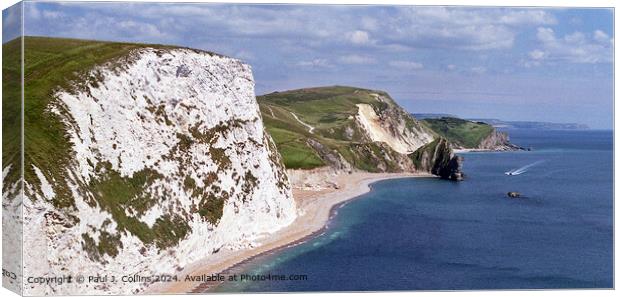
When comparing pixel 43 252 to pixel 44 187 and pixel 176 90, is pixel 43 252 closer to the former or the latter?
pixel 44 187

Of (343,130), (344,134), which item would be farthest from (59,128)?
(343,130)

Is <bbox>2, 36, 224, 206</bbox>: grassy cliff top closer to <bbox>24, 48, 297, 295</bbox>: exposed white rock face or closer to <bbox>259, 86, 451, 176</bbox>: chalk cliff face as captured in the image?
<bbox>24, 48, 297, 295</bbox>: exposed white rock face

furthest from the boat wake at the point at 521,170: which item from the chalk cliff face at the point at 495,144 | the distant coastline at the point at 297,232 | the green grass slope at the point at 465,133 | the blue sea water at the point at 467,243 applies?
the chalk cliff face at the point at 495,144

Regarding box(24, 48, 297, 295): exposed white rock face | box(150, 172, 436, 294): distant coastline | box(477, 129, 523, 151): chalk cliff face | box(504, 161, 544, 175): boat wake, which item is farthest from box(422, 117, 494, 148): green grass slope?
box(24, 48, 297, 295): exposed white rock face

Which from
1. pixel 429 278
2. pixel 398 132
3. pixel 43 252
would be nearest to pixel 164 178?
pixel 43 252

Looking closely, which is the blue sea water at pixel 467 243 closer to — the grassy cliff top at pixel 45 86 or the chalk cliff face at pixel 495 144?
the grassy cliff top at pixel 45 86
